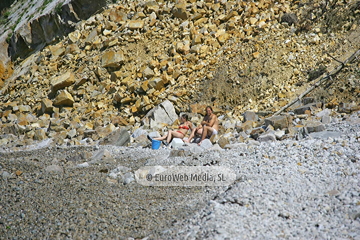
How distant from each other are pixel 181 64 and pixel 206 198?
7.69 metres

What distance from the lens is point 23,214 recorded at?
4.47m

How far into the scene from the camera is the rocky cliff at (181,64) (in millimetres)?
9914

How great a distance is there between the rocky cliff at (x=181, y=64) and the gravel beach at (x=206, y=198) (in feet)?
11.2

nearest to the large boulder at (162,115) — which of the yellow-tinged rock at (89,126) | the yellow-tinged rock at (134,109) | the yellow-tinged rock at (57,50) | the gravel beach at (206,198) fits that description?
the yellow-tinged rock at (134,109)

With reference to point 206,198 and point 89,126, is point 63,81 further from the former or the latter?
point 206,198

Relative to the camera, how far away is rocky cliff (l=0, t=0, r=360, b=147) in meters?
9.91

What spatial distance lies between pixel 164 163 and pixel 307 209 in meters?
2.86

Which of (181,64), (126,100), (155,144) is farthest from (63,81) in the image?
(155,144)

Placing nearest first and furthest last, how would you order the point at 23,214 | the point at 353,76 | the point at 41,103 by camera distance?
the point at 23,214 → the point at 353,76 → the point at 41,103

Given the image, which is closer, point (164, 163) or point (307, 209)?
point (307, 209)

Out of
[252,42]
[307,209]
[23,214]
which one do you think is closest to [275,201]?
[307,209]

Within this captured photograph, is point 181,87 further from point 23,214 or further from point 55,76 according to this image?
point 23,214

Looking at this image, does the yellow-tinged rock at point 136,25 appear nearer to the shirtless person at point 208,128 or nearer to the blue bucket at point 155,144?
the shirtless person at point 208,128

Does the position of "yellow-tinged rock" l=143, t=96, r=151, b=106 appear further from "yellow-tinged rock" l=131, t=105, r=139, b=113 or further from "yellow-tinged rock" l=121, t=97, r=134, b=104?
"yellow-tinged rock" l=121, t=97, r=134, b=104
